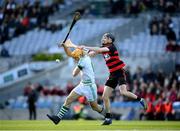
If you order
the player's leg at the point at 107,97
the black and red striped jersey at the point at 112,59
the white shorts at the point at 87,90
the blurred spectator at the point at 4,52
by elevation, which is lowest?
the blurred spectator at the point at 4,52

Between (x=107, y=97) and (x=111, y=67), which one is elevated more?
(x=111, y=67)

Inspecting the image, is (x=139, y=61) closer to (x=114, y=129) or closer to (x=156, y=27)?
(x=156, y=27)

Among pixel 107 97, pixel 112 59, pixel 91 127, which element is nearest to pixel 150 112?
pixel 107 97

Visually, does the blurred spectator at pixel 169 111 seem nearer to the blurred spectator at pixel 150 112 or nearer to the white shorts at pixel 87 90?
the blurred spectator at pixel 150 112

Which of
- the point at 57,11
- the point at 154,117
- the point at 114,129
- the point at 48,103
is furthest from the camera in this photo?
the point at 57,11

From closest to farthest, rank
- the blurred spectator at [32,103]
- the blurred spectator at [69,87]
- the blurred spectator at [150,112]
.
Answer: the blurred spectator at [150,112] → the blurred spectator at [32,103] → the blurred spectator at [69,87]

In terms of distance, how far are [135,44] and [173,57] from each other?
131 inches

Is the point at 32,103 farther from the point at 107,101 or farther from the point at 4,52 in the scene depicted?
the point at 107,101

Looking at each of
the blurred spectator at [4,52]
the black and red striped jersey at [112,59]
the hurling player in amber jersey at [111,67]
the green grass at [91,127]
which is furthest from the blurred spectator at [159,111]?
the blurred spectator at [4,52]

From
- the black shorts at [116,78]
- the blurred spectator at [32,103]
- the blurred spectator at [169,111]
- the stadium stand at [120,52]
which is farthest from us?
the blurred spectator at [32,103]

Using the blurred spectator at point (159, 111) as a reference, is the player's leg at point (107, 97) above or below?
above

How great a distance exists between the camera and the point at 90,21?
147 feet

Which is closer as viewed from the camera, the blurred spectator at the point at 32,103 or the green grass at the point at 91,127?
the green grass at the point at 91,127

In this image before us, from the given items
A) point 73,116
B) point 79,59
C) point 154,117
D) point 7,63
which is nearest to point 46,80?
point 7,63
